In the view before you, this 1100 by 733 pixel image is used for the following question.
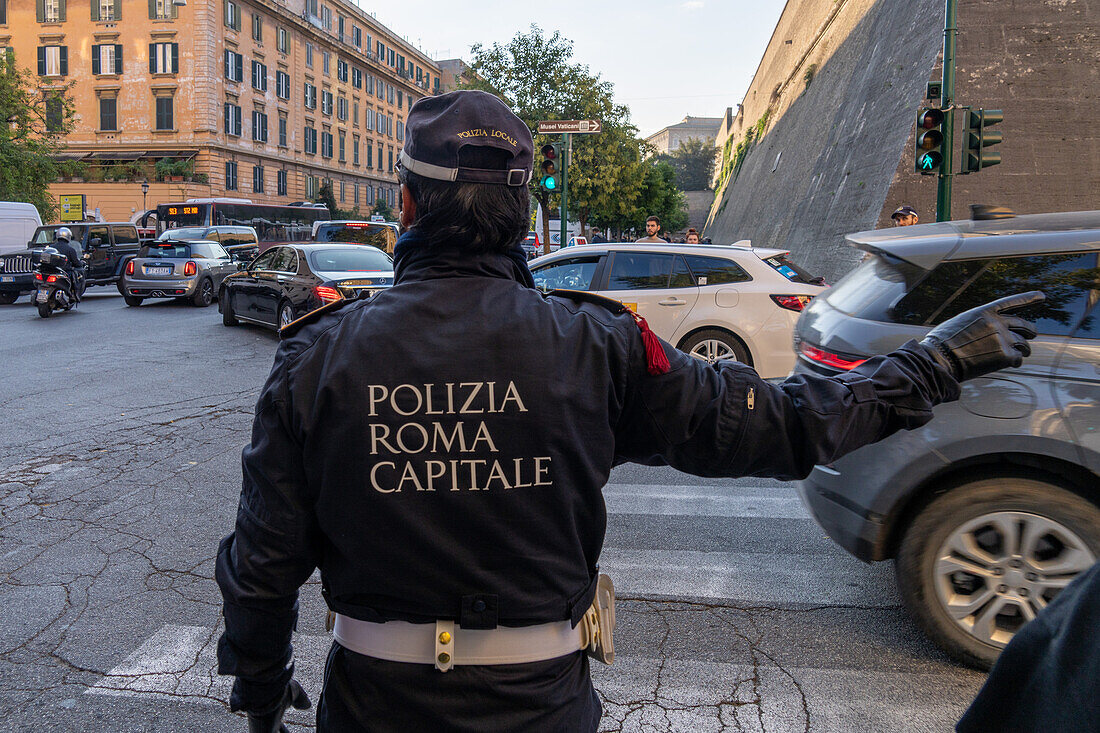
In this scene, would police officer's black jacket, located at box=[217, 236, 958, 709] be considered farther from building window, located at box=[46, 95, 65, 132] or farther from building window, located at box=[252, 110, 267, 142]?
building window, located at box=[252, 110, 267, 142]

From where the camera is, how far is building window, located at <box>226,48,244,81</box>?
49.8m

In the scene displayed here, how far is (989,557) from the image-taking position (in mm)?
3188

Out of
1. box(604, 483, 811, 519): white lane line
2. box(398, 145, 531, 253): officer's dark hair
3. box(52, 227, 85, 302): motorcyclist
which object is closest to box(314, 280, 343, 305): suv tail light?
box(604, 483, 811, 519): white lane line

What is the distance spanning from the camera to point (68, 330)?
1433 cm

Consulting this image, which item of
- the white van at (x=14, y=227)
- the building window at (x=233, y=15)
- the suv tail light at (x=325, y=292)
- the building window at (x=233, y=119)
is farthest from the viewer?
the building window at (x=233, y=119)

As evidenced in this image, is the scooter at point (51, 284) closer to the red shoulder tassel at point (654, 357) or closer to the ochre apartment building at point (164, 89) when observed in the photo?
the red shoulder tassel at point (654, 357)

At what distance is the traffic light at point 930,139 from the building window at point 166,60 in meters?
47.8

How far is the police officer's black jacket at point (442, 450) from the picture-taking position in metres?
1.42

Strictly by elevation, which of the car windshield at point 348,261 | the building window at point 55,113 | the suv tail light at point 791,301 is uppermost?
the building window at point 55,113

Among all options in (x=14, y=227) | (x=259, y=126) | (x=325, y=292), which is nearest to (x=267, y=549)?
(x=325, y=292)

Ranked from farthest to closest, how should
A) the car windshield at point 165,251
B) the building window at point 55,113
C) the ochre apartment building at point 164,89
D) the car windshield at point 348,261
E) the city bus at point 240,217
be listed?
the ochre apartment building at point 164,89, the building window at point 55,113, the city bus at point 240,217, the car windshield at point 165,251, the car windshield at point 348,261

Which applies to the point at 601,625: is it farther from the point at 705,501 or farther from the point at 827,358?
the point at 705,501

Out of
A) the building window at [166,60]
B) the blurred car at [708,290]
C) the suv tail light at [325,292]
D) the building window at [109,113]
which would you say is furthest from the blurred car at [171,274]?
the building window at [109,113]

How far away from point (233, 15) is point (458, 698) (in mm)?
56498
